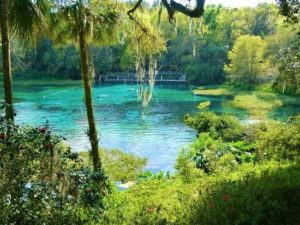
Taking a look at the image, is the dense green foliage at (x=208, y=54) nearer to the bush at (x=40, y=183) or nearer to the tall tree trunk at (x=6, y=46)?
the tall tree trunk at (x=6, y=46)

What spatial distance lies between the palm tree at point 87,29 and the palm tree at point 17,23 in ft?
10.2

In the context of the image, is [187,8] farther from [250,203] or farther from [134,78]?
[134,78]

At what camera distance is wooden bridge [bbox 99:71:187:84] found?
73.7 m

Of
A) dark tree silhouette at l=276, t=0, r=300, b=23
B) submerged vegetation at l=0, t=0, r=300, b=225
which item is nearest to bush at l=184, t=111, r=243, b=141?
submerged vegetation at l=0, t=0, r=300, b=225

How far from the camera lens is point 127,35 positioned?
11227mm

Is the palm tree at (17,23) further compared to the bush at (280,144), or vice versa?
the bush at (280,144)

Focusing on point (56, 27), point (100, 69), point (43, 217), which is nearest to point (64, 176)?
point (43, 217)

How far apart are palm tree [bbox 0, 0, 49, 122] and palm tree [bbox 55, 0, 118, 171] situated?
312cm

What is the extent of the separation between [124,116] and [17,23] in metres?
32.0

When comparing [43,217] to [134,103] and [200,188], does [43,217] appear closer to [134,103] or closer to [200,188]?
[200,188]

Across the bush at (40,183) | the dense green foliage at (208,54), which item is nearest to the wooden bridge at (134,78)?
the dense green foliage at (208,54)

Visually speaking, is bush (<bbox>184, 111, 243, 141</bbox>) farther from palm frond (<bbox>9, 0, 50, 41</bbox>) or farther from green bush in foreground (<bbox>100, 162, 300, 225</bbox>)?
green bush in foreground (<bbox>100, 162, 300, 225</bbox>)

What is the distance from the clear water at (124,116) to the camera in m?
28.0

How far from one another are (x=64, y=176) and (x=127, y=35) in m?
Answer: 7.00
